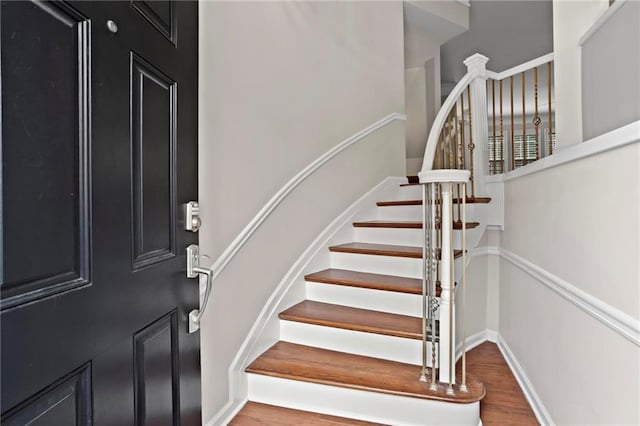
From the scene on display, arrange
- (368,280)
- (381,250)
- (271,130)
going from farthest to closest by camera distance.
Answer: (381,250) < (368,280) < (271,130)

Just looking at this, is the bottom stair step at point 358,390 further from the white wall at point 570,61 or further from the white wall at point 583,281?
the white wall at point 570,61

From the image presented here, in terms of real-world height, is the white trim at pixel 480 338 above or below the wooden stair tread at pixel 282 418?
above

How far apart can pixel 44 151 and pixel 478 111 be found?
118 inches

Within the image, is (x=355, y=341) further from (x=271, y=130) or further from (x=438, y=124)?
(x=438, y=124)

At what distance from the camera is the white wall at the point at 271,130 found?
64.4 inches

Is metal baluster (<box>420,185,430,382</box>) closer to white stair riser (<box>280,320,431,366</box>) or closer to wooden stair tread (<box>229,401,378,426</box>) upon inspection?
white stair riser (<box>280,320,431,366</box>)

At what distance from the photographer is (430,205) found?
5.93 ft

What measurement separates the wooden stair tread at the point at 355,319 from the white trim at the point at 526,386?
0.63m

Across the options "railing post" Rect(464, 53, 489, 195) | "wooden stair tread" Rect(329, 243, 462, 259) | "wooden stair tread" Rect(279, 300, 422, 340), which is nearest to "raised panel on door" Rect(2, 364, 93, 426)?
"wooden stair tread" Rect(279, 300, 422, 340)

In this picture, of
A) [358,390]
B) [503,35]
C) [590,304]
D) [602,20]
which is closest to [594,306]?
[590,304]

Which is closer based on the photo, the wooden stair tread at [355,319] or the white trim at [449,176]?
the white trim at [449,176]

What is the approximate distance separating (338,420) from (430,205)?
1110mm

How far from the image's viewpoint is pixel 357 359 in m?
1.91

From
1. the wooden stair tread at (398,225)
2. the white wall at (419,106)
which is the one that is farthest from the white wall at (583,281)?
the white wall at (419,106)
